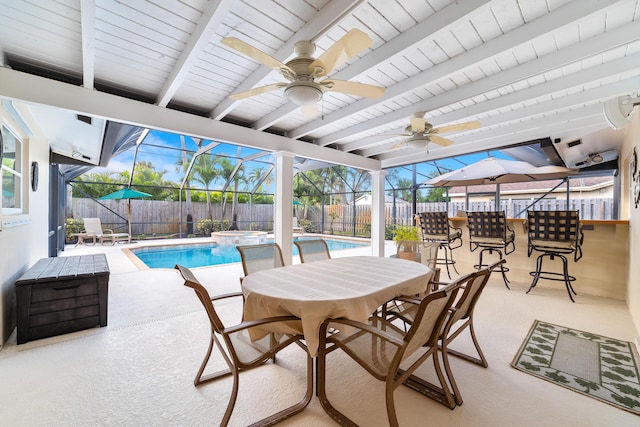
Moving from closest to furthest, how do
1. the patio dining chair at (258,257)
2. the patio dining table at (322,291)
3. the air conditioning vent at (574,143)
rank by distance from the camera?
the patio dining table at (322,291) → the patio dining chair at (258,257) → the air conditioning vent at (574,143)

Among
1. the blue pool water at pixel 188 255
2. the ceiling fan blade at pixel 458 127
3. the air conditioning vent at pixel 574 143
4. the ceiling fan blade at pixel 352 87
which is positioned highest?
the air conditioning vent at pixel 574 143

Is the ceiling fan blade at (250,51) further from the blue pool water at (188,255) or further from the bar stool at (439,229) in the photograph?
the blue pool water at (188,255)

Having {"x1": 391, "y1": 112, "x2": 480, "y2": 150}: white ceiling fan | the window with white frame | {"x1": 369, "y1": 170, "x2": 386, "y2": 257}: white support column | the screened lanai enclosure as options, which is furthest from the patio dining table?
the screened lanai enclosure

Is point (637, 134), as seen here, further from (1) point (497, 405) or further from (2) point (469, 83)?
(1) point (497, 405)

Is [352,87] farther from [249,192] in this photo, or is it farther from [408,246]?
[249,192]

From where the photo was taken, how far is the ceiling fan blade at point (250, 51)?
1659mm

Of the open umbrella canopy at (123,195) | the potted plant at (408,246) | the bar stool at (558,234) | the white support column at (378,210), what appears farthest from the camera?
the open umbrella canopy at (123,195)

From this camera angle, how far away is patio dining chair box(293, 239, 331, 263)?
291cm

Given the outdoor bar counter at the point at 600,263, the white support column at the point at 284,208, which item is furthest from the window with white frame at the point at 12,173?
the outdoor bar counter at the point at 600,263

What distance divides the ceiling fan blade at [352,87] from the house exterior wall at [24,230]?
2.82 m

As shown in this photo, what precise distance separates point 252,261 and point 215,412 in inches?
48.3

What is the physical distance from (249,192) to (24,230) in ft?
31.1

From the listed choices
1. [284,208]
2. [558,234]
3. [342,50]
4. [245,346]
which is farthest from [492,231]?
[245,346]

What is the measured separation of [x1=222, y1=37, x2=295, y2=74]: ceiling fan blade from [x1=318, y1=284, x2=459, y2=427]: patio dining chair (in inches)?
67.3
